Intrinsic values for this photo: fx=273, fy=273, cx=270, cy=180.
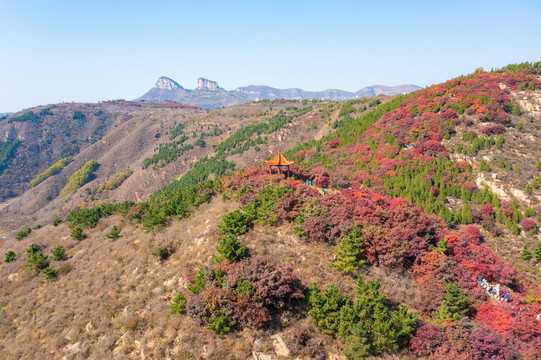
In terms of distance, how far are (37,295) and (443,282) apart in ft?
102

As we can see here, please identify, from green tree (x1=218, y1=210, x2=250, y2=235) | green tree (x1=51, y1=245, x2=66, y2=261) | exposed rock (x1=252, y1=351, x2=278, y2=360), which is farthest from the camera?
green tree (x1=51, y1=245, x2=66, y2=261)

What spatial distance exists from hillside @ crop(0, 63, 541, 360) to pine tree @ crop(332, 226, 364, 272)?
137 millimetres

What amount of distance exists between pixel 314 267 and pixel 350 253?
8.48 ft

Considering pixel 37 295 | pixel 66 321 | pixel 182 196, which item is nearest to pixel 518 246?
pixel 182 196

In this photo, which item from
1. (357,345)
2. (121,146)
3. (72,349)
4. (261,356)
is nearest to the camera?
(357,345)

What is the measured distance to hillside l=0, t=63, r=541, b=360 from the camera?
13.7 m

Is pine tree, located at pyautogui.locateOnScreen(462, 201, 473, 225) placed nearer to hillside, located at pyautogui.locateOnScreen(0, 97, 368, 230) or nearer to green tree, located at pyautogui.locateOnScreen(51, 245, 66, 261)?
green tree, located at pyautogui.locateOnScreen(51, 245, 66, 261)

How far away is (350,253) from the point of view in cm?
1827

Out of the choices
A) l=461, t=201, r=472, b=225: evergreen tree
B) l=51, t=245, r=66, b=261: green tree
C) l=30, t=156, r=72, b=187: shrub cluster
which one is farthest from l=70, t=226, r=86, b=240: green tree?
l=30, t=156, r=72, b=187: shrub cluster

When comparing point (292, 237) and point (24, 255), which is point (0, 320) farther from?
point (292, 237)

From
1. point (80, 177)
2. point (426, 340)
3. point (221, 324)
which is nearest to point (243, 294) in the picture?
point (221, 324)

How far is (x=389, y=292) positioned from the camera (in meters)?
17.4

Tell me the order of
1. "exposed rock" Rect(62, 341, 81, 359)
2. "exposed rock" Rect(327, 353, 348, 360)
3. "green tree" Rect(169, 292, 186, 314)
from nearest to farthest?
"exposed rock" Rect(327, 353, 348, 360) < "green tree" Rect(169, 292, 186, 314) < "exposed rock" Rect(62, 341, 81, 359)

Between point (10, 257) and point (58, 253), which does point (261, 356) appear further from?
point (10, 257)
